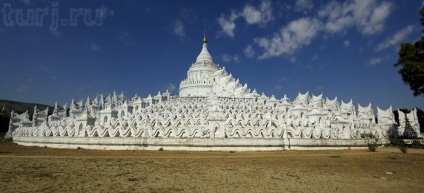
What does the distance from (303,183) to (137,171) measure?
6491mm

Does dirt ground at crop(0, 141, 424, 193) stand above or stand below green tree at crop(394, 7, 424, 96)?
below

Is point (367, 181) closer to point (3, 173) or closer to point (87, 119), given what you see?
point (3, 173)

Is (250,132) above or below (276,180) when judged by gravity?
above

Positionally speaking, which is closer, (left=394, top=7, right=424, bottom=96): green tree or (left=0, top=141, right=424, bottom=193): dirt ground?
(left=0, top=141, right=424, bottom=193): dirt ground

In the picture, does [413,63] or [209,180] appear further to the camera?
[413,63]

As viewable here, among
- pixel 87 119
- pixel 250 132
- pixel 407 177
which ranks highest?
pixel 87 119

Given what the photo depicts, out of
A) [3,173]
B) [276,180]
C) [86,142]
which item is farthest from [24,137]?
[276,180]

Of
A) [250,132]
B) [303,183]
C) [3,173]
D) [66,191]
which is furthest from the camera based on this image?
[250,132]

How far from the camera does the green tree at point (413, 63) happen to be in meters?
22.8

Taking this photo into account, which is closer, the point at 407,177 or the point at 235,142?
the point at 407,177

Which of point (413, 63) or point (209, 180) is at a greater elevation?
point (413, 63)

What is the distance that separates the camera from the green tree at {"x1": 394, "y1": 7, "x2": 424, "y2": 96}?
22.8 meters

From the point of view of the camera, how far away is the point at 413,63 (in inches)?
899

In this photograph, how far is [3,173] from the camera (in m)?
9.90
